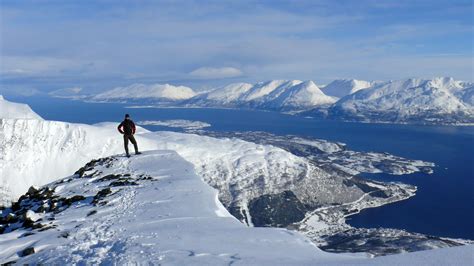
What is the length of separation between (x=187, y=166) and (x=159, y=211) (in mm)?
12521

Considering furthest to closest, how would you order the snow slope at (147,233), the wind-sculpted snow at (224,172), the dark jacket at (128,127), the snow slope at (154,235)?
the wind-sculpted snow at (224,172), the dark jacket at (128,127), the snow slope at (154,235), the snow slope at (147,233)

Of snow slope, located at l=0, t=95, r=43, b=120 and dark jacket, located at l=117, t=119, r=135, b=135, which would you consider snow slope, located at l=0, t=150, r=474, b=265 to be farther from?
snow slope, located at l=0, t=95, r=43, b=120

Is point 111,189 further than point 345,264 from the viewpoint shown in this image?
Yes

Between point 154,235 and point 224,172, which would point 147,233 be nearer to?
point 154,235

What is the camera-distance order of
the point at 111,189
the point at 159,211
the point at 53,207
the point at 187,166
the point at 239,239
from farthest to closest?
the point at 187,166, the point at 111,189, the point at 53,207, the point at 159,211, the point at 239,239

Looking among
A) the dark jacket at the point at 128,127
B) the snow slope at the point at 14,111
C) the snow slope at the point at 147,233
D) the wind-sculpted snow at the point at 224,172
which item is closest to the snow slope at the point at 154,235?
the snow slope at the point at 147,233

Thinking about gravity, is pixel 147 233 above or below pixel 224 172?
above

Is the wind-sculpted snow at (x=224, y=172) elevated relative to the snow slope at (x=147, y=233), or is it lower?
lower

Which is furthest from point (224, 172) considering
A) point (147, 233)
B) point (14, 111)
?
point (147, 233)

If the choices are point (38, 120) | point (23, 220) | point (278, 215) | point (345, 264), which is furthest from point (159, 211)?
point (38, 120)

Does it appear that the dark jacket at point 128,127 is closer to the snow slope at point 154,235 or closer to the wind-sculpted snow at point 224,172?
the snow slope at point 154,235

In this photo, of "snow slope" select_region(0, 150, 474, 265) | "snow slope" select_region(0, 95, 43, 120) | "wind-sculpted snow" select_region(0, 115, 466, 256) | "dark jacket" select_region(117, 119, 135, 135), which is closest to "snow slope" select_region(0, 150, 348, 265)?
"snow slope" select_region(0, 150, 474, 265)

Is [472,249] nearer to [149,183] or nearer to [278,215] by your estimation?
[149,183]

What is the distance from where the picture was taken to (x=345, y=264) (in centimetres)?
1109
